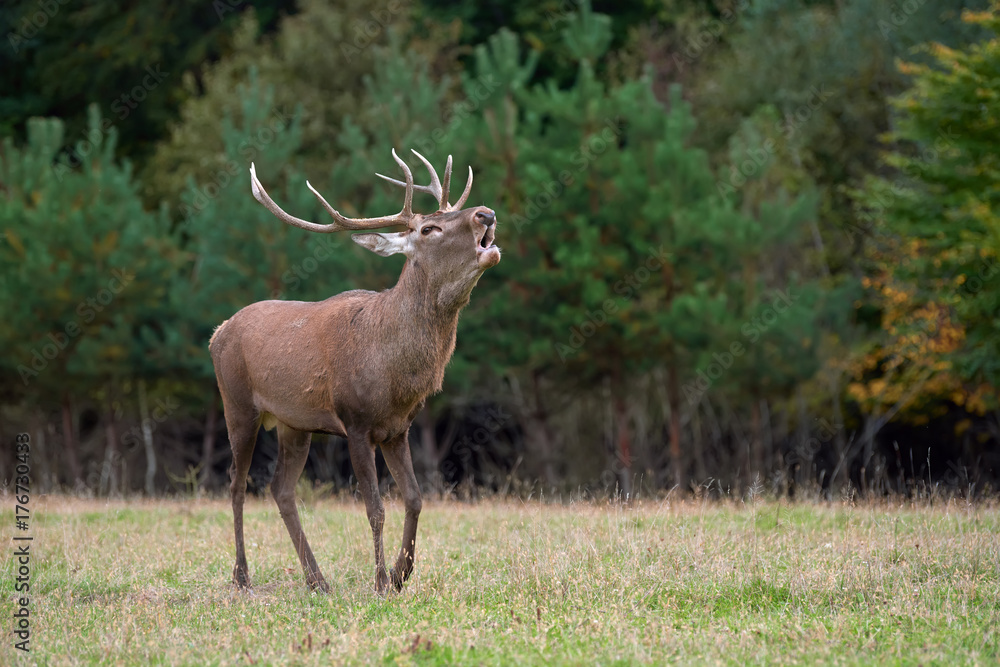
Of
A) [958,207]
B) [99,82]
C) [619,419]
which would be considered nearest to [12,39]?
[99,82]

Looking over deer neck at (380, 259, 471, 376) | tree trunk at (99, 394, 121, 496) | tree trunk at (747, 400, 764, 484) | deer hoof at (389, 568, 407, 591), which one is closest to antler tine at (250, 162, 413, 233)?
deer neck at (380, 259, 471, 376)

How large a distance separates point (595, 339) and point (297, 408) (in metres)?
11.9

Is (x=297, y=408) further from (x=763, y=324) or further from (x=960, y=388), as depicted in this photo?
(x=960, y=388)

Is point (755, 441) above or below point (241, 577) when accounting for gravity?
below

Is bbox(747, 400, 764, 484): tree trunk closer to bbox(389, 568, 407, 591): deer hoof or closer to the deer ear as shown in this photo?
the deer ear

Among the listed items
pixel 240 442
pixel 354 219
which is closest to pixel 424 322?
pixel 354 219

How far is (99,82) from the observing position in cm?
2623

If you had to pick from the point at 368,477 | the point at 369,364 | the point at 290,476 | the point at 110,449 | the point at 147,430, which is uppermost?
the point at 369,364

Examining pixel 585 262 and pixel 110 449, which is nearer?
pixel 585 262

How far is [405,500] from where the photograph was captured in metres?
6.25

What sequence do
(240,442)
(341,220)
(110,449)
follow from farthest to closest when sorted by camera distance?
(110,449) < (240,442) < (341,220)

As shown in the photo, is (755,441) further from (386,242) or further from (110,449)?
(386,242)

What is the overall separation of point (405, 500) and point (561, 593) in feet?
3.60

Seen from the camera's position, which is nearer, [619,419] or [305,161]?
[619,419]
